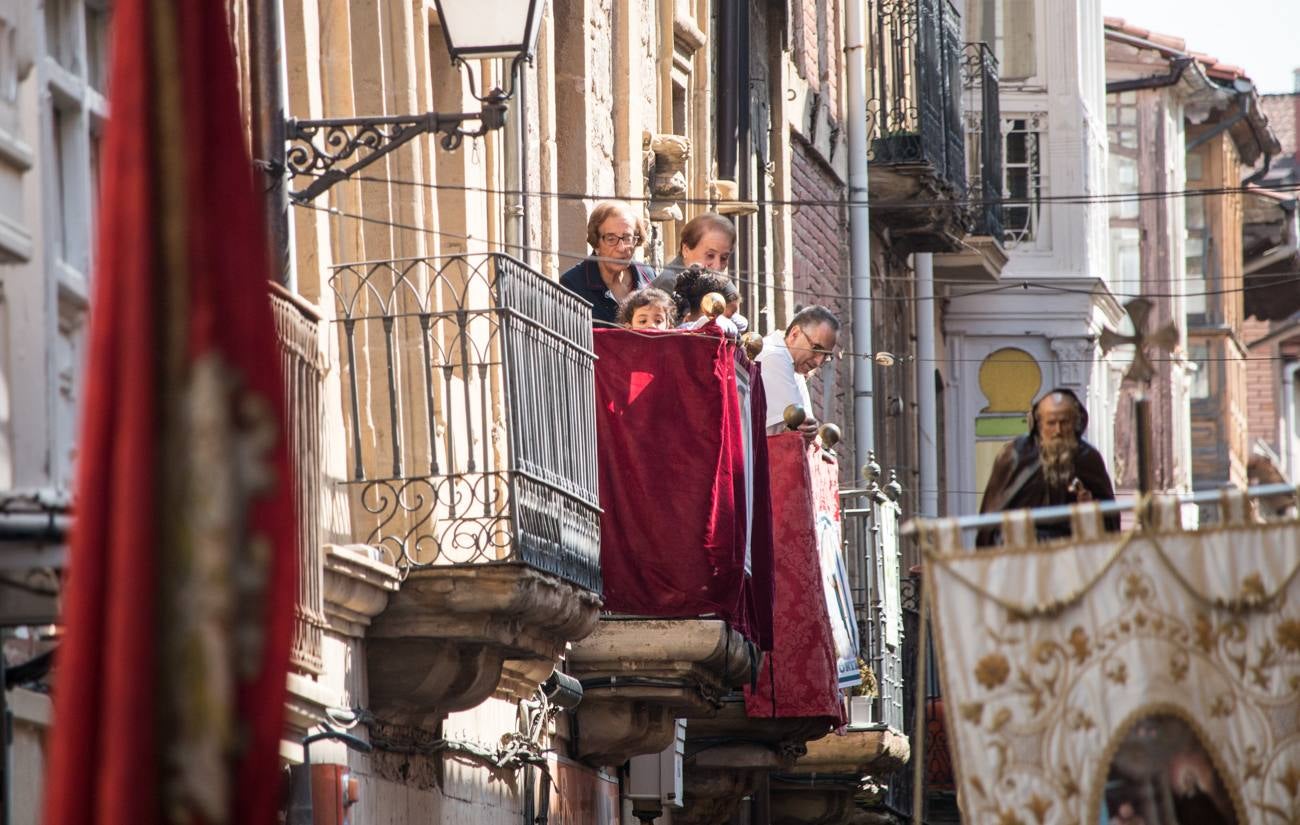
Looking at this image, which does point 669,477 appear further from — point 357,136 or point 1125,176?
point 1125,176

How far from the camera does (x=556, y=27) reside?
16625 millimetres

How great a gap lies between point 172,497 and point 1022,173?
103 ft

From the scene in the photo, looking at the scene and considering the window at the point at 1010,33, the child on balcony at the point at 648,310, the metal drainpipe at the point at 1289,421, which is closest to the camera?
the child on balcony at the point at 648,310

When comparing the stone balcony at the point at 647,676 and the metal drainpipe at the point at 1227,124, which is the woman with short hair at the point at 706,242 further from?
the metal drainpipe at the point at 1227,124

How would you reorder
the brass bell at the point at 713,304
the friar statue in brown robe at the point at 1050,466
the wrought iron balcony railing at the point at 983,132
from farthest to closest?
1. the wrought iron balcony railing at the point at 983,132
2. the brass bell at the point at 713,304
3. the friar statue in brown robe at the point at 1050,466

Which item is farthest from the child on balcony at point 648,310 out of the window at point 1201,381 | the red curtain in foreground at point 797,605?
the window at point 1201,381

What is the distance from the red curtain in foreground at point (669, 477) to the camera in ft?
47.1

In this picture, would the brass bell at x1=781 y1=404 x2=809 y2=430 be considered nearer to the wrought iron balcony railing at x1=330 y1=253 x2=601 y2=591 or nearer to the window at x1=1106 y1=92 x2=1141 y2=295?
the wrought iron balcony railing at x1=330 y1=253 x2=601 y2=591

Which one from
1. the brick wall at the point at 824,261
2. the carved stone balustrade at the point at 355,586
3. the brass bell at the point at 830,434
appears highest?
the brick wall at the point at 824,261

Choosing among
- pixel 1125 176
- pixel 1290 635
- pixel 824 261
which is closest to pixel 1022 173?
pixel 1125 176

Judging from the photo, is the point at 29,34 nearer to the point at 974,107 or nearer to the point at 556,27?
the point at 556,27

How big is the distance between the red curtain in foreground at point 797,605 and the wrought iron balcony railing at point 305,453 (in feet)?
23.2

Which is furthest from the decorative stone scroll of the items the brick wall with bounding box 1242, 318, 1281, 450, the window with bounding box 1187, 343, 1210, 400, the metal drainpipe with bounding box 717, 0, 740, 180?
the brick wall with bounding box 1242, 318, 1281, 450

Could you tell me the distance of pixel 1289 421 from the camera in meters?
59.8
